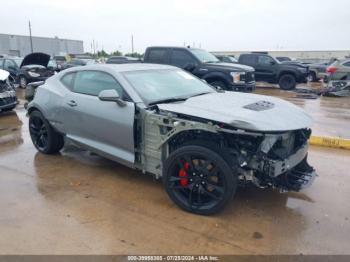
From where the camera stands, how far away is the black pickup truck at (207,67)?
10.5 metres

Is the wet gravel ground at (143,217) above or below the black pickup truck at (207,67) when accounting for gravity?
below

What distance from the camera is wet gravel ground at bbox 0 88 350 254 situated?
10.0 ft

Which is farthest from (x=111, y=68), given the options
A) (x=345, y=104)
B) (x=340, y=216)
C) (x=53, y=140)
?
(x=345, y=104)

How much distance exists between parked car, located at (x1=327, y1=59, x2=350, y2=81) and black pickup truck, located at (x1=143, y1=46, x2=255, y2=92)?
4.97m

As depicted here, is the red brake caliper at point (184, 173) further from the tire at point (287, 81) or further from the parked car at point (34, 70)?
the tire at point (287, 81)

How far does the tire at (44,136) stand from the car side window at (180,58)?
639 cm

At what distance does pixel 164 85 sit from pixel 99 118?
98cm

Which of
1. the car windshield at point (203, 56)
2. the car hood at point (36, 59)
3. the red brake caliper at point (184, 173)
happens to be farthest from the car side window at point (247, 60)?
the red brake caliper at point (184, 173)

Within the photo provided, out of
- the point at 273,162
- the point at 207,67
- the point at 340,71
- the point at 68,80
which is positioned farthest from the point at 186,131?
the point at 340,71

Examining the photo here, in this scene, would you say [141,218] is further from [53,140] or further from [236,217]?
[53,140]

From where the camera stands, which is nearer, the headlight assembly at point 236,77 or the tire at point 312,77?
the headlight assembly at point 236,77

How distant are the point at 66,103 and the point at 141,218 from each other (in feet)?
7.48

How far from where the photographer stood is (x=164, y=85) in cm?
451

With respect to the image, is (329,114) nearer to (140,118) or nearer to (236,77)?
(236,77)
